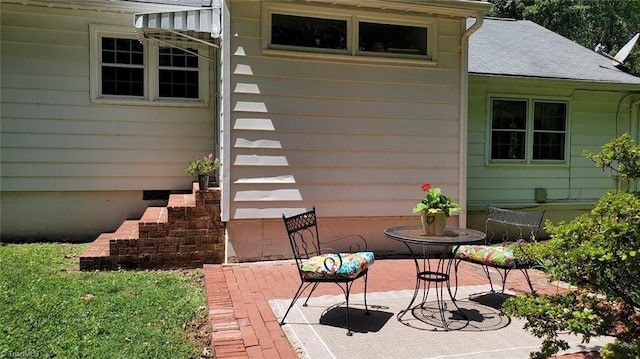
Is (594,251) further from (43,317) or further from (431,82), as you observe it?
(431,82)

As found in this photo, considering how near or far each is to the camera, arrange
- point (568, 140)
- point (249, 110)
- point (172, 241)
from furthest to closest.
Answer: point (568, 140), point (249, 110), point (172, 241)

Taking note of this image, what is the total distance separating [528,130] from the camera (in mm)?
8461

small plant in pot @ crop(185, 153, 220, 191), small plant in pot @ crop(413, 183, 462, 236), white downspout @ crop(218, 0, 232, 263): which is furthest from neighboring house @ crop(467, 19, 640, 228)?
small plant in pot @ crop(185, 153, 220, 191)

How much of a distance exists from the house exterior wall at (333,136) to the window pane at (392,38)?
186 mm

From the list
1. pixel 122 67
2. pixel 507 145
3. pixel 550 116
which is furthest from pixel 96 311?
pixel 550 116

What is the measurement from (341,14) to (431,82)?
5.33 feet

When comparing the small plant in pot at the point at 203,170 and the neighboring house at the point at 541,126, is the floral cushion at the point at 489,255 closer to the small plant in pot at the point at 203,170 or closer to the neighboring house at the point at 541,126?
the small plant in pot at the point at 203,170

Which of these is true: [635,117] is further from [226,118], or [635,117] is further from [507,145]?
[226,118]

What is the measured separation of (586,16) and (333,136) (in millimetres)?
21096

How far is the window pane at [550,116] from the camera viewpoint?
8562 millimetres

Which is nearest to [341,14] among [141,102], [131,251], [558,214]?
[141,102]

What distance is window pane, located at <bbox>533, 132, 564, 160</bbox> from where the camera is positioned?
862 centimetres

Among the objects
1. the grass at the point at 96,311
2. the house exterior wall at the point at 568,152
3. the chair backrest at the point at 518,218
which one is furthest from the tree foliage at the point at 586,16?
the grass at the point at 96,311

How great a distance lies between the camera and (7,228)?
684 centimetres
